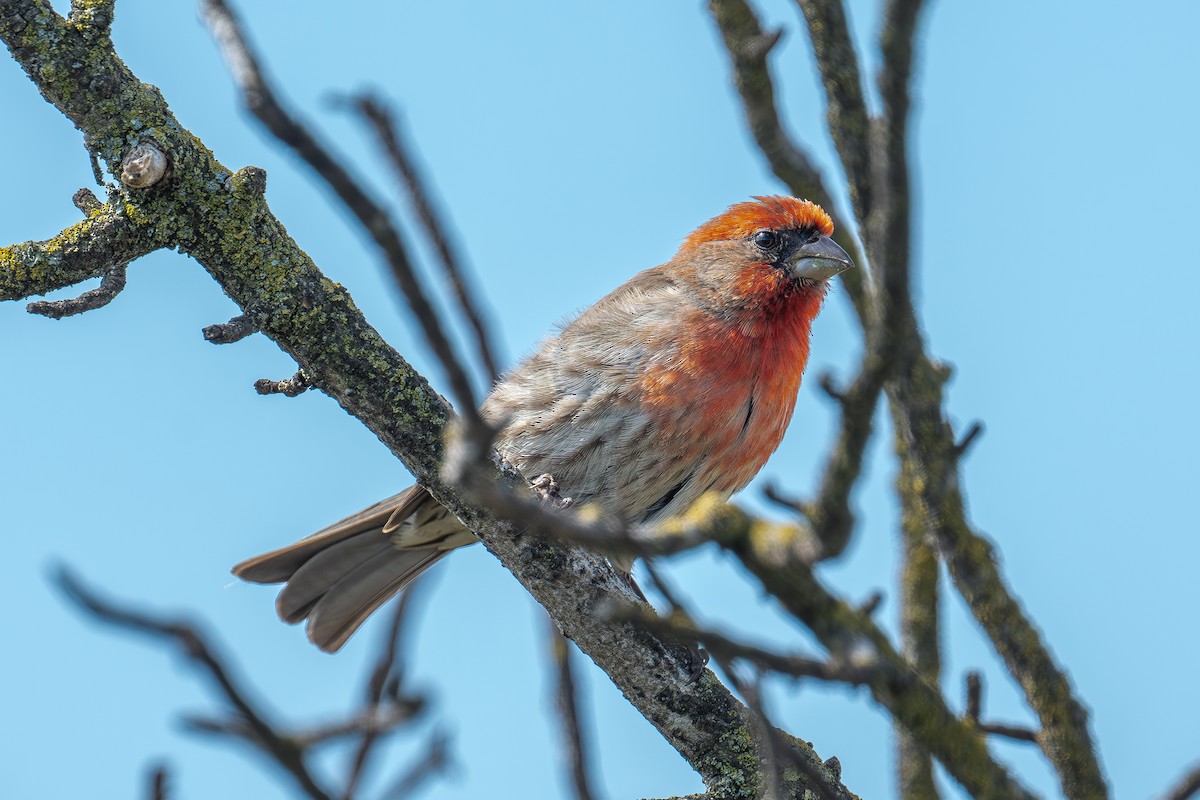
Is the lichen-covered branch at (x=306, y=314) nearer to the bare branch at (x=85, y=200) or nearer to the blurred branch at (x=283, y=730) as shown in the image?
the bare branch at (x=85, y=200)

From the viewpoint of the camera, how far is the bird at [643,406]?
5.96 meters

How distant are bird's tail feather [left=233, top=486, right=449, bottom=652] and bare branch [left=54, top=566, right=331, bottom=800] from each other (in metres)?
4.03

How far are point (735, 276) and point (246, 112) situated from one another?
4969mm

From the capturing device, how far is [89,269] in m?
4.08

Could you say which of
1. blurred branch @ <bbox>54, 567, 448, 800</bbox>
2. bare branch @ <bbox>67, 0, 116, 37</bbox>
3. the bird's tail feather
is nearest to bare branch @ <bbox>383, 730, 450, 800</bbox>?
blurred branch @ <bbox>54, 567, 448, 800</bbox>

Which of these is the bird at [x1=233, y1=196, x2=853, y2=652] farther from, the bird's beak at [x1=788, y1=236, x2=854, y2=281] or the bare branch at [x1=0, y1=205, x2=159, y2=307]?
the bare branch at [x1=0, y1=205, x2=159, y2=307]

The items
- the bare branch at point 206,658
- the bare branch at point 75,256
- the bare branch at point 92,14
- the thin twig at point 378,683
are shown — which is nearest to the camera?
the bare branch at point 206,658

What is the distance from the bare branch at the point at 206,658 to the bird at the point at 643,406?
10.1 ft

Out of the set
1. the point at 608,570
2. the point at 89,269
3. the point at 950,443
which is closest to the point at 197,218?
the point at 89,269

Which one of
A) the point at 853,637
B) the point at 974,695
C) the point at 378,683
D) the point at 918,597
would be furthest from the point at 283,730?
the point at 918,597

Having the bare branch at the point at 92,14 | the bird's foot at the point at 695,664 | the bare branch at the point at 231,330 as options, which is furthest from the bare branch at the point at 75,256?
the bird's foot at the point at 695,664

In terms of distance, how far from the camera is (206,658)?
2.15 meters

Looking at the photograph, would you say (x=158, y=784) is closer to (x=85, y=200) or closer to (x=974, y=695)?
(x=974, y=695)

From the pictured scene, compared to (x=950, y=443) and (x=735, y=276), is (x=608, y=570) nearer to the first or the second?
(x=950, y=443)
